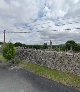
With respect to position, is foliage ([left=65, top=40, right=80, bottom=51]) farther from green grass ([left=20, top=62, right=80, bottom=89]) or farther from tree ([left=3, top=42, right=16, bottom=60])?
green grass ([left=20, top=62, right=80, bottom=89])

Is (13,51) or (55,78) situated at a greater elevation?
(13,51)

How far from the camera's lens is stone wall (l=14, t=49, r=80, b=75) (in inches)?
1633

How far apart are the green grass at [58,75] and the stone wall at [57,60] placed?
1006 mm

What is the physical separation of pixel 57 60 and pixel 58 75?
5156 millimetres

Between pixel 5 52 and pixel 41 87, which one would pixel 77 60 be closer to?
pixel 41 87

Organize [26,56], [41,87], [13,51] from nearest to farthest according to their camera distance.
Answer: [41,87] → [26,56] → [13,51]

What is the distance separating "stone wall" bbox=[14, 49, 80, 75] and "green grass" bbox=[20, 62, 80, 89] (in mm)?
1006

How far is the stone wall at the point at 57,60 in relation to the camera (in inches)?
1633

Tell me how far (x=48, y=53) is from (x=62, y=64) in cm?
807

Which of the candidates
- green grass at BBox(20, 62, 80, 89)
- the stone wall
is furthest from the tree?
green grass at BBox(20, 62, 80, 89)

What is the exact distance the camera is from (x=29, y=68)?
5875cm

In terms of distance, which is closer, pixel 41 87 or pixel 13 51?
pixel 41 87

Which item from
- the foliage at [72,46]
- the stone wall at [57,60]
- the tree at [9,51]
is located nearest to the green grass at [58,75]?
the stone wall at [57,60]

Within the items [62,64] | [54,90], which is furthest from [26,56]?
[54,90]
